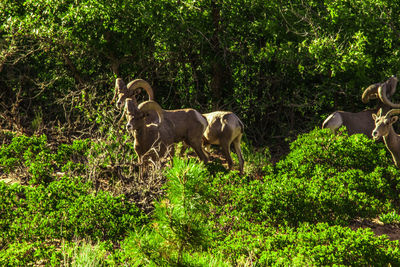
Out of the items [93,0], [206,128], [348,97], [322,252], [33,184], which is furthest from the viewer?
[348,97]

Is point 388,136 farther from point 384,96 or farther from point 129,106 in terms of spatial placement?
point 129,106

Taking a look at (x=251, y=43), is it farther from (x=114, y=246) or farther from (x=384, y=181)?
(x=114, y=246)

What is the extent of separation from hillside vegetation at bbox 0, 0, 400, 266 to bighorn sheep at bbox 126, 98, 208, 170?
390 mm

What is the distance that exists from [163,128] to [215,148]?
3430mm

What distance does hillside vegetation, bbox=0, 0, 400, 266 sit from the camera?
241 inches

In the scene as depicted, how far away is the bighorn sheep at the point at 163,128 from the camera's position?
926cm

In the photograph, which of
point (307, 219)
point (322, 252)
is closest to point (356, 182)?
point (307, 219)

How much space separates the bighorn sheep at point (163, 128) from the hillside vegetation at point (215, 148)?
0.39 meters

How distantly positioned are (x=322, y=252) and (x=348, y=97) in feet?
25.7

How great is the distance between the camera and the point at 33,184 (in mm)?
9164

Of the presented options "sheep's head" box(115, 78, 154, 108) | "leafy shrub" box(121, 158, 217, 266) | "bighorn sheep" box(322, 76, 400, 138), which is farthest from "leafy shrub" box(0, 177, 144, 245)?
"bighorn sheep" box(322, 76, 400, 138)

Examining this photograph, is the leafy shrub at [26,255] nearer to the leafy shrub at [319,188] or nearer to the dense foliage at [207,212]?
the dense foliage at [207,212]

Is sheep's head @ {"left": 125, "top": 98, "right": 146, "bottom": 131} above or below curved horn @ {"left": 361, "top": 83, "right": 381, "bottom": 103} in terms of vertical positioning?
below

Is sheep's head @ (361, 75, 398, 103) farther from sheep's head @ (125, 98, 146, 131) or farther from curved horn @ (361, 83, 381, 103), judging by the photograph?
sheep's head @ (125, 98, 146, 131)
